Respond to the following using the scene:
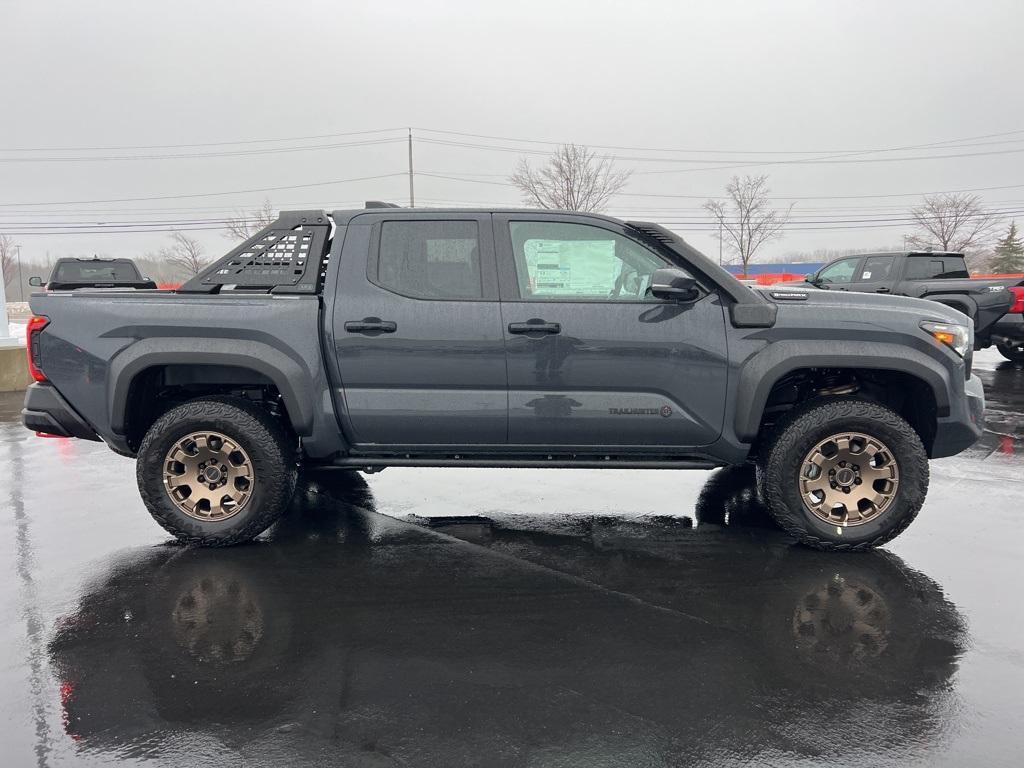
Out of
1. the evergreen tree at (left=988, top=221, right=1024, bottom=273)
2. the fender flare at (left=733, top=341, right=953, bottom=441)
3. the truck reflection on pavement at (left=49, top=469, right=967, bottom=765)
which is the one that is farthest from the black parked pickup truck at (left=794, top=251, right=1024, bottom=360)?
the evergreen tree at (left=988, top=221, right=1024, bottom=273)

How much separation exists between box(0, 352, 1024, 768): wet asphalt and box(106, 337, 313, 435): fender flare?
0.96 m

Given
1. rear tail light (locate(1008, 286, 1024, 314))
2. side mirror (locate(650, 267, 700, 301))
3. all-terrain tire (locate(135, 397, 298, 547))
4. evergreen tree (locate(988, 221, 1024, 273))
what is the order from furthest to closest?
evergreen tree (locate(988, 221, 1024, 273)), rear tail light (locate(1008, 286, 1024, 314)), all-terrain tire (locate(135, 397, 298, 547)), side mirror (locate(650, 267, 700, 301))

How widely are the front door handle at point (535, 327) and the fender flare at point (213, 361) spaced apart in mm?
1223

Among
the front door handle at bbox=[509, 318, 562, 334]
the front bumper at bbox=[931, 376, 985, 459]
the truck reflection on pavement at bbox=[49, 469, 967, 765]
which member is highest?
the front door handle at bbox=[509, 318, 562, 334]

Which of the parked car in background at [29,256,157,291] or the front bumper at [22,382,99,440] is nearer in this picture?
the front bumper at [22,382,99,440]

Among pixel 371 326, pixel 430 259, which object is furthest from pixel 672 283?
pixel 371 326

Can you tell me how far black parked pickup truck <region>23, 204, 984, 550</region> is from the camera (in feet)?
13.9

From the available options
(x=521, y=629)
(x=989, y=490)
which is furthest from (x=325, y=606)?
(x=989, y=490)

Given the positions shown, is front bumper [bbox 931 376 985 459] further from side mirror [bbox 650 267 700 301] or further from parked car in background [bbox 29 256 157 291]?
parked car in background [bbox 29 256 157 291]

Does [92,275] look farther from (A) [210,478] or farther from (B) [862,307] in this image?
(B) [862,307]

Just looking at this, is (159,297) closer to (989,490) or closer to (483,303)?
(483,303)

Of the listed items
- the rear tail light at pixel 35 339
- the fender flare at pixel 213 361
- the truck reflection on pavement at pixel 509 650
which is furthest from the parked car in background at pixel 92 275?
the truck reflection on pavement at pixel 509 650

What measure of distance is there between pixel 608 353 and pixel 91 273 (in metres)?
15.0

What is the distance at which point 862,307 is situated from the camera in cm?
428
